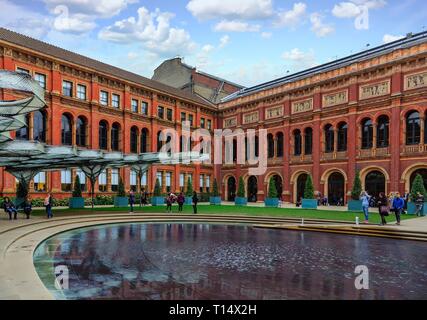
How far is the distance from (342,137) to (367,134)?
2872 millimetres

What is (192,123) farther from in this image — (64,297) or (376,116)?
(64,297)

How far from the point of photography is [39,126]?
3428cm

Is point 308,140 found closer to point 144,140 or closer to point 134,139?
point 144,140

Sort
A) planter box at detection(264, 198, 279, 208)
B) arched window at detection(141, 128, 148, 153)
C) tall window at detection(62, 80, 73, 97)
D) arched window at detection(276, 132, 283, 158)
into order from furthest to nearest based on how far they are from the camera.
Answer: arched window at detection(276, 132, 283, 158)
arched window at detection(141, 128, 148, 153)
tall window at detection(62, 80, 73, 97)
planter box at detection(264, 198, 279, 208)

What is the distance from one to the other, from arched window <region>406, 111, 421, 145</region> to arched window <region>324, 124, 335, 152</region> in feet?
26.4

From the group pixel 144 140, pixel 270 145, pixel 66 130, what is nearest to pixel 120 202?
pixel 66 130

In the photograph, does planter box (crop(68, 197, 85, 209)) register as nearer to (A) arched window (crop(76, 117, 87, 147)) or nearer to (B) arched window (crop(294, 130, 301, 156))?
(A) arched window (crop(76, 117, 87, 147))

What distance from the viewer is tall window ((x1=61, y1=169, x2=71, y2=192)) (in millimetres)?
35812

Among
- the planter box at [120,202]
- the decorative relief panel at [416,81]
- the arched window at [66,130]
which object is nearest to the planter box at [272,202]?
the planter box at [120,202]

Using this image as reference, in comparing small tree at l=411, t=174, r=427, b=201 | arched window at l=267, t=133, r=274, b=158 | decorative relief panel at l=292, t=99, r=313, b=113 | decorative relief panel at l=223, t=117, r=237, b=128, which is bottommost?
small tree at l=411, t=174, r=427, b=201

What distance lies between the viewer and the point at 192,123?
166ft

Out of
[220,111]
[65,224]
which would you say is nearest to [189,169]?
[220,111]

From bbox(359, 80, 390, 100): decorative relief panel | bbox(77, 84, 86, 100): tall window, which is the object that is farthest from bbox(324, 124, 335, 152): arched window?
bbox(77, 84, 86, 100): tall window

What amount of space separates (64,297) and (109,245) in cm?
637
